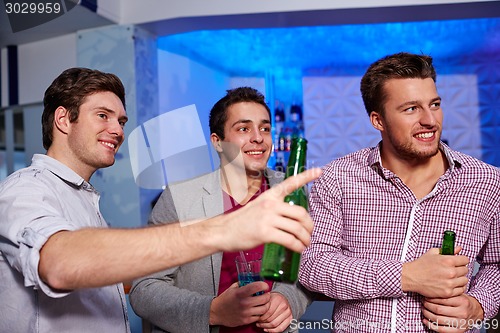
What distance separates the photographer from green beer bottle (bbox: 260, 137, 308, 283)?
75 centimetres

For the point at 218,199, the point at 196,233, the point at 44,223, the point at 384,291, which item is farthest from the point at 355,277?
the point at 44,223

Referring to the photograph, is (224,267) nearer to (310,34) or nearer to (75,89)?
(75,89)

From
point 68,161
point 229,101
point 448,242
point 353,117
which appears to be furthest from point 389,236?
point 353,117

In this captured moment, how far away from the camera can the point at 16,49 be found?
3.67m

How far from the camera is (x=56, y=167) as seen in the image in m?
1.14

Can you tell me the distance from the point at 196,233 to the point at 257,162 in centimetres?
27

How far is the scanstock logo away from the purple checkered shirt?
2054mm

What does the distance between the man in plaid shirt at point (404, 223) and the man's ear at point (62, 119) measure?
0.66 metres

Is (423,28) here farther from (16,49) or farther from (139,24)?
(16,49)

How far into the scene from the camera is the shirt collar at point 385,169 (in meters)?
1.30

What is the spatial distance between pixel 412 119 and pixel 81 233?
2.98 feet

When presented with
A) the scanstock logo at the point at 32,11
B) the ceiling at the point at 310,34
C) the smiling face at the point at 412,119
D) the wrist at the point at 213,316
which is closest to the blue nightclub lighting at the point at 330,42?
the ceiling at the point at 310,34

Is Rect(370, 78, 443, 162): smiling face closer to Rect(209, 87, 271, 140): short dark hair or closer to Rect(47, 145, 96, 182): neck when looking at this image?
Rect(209, 87, 271, 140): short dark hair

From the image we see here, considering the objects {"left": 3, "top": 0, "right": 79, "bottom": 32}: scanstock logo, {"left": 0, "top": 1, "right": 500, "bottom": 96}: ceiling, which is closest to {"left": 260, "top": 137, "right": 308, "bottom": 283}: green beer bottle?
{"left": 0, "top": 1, "right": 500, "bottom": 96}: ceiling
